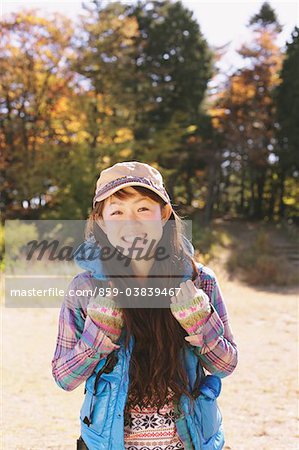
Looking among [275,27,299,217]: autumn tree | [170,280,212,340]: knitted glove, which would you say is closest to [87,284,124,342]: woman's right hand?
[170,280,212,340]: knitted glove

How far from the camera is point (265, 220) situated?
60.3ft

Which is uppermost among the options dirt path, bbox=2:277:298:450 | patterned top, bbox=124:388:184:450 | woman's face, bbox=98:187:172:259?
woman's face, bbox=98:187:172:259

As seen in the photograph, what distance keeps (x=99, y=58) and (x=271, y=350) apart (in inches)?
433

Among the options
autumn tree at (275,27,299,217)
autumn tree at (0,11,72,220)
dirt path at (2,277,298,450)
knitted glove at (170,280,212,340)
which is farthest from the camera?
autumn tree at (275,27,299,217)

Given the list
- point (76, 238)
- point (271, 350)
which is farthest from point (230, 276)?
point (271, 350)

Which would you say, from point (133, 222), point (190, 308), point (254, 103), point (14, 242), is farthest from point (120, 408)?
point (254, 103)

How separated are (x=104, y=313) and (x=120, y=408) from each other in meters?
0.26

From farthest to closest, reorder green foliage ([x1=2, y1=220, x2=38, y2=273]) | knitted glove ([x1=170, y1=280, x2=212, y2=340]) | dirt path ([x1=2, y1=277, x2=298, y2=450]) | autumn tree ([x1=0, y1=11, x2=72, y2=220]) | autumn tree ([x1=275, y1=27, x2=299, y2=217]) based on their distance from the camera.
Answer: autumn tree ([x1=275, y1=27, x2=299, y2=217]) → autumn tree ([x1=0, y1=11, x2=72, y2=220]) → green foliage ([x1=2, y1=220, x2=38, y2=273]) → dirt path ([x1=2, y1=277, x2=298, y2=450]) → knitted glove ([x1=170, y1=280, x2=212, y2=340])

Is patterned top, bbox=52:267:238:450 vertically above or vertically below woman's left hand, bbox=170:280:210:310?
below

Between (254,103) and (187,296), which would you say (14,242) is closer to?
(187,296)

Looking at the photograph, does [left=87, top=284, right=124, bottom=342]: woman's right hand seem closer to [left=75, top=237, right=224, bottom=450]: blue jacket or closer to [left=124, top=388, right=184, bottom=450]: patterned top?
[left=75, top=237, right=224, bottom=450]: blue jacket

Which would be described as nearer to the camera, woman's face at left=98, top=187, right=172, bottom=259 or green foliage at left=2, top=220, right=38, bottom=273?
woman's face at left=98, top=187, right=172, bottom=259

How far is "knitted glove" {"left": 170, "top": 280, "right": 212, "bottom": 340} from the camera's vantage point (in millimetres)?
1376

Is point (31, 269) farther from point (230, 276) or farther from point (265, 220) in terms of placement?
point (265, 220)
